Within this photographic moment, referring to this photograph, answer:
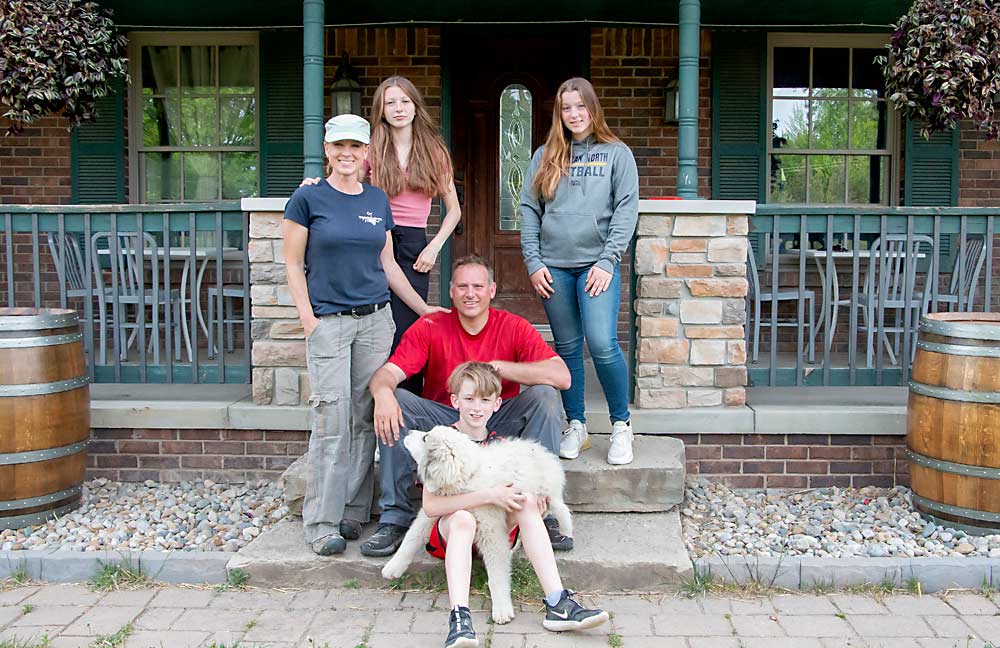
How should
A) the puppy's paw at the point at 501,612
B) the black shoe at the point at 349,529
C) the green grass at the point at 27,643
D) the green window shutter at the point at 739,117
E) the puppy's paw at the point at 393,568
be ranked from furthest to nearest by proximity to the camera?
the green window shutter at the point at 739,117 < the black shoe at the point at 349,529 < the puppy's paw at the point at 393,568 < the puppy's paw at the point at 501,612 < the green grass at the point at 27,643

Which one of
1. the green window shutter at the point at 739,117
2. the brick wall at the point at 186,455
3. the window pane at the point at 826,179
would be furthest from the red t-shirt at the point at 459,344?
the window pane at the point at 826,179

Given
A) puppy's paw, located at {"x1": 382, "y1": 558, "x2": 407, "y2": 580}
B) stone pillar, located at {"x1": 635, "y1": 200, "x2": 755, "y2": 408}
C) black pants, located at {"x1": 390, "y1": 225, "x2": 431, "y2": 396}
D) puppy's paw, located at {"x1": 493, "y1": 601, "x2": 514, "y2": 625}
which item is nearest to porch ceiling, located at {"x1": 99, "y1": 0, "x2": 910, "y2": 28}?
stone pillar, located at {"x1": 635, "y1": 200, "x2": 755, "y2": 408}

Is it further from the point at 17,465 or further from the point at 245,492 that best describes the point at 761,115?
the point at 17,465

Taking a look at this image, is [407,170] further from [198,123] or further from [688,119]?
[198,123]

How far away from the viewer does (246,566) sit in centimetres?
336

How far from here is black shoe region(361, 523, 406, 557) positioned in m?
3.35

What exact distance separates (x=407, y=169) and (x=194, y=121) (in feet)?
12.4

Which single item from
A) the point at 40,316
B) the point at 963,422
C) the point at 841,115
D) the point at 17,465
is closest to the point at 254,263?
the point at 40,316

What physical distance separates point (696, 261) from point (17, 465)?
10.1 feet

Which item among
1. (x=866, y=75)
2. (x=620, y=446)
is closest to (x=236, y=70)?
(x=620, y=446)

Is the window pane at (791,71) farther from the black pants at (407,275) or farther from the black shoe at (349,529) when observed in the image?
the black shoe at (349,529)

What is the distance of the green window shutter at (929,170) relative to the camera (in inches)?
253

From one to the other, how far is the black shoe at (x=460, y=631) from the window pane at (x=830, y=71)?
5173 mm

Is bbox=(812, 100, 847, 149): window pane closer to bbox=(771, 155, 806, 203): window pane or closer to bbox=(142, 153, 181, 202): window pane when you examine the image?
bbox=(771, 155, 806, 203): window pane
